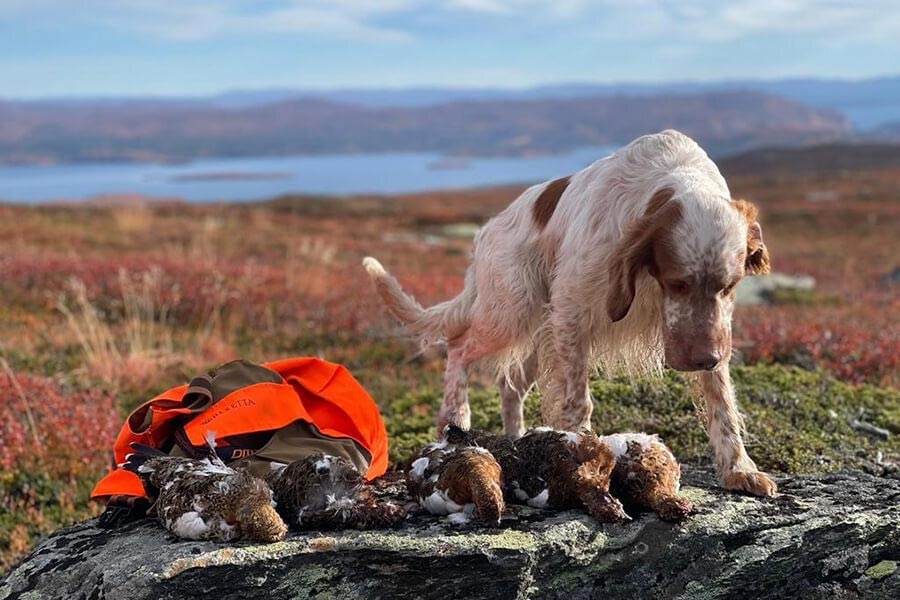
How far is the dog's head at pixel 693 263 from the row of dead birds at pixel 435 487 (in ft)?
1.63

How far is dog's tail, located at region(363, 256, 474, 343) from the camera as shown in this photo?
5.73 meters

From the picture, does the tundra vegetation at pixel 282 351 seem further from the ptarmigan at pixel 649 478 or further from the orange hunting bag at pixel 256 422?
the ptarmigan at pixel 649 478

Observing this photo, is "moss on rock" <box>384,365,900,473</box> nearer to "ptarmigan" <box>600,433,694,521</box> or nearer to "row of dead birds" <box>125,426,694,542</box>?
"ptarmigan" <box>600,433,694,521</box>

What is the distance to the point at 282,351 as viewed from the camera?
10562mm

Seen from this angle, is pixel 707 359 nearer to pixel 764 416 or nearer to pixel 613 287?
pixel 613 287

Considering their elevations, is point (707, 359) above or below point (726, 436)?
above

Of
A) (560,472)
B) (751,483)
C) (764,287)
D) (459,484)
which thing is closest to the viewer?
(459,484)

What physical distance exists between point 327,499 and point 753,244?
2.28 metres

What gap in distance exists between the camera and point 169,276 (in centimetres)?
1377

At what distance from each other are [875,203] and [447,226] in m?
23.5

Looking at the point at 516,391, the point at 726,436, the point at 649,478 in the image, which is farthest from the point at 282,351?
the point at 649,478

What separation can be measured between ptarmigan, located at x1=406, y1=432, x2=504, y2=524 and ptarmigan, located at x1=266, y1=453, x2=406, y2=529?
16 cm

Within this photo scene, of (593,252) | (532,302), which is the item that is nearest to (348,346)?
(532,302)

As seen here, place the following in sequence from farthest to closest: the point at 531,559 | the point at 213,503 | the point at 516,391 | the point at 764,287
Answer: the point at 764,287 < the point at 516,391 < the point at 213,503 < the point at 531,559
